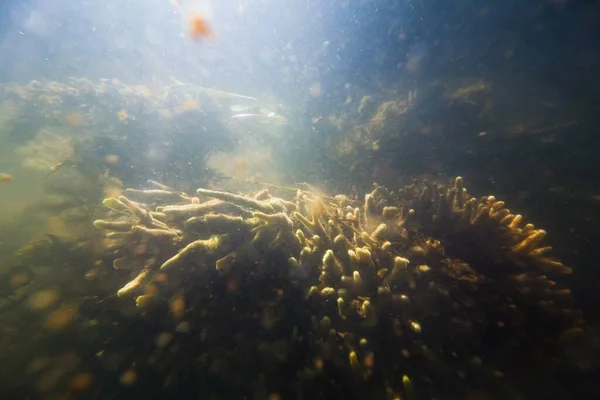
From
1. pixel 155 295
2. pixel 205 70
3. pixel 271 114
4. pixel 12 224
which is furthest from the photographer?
pixel 205 70

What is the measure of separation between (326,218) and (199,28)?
15.6 metres

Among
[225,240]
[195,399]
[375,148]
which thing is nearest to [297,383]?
[195,399]

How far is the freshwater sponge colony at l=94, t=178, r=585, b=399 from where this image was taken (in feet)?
7.45

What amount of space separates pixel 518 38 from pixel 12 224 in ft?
46.4

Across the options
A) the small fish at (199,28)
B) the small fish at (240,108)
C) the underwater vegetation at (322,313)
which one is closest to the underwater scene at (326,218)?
the underwater vegetation at (322,313)

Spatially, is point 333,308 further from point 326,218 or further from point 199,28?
point 199,28

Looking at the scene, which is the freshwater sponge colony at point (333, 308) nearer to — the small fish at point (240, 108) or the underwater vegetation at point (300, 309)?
the underwater vegetation at point (300, 309)

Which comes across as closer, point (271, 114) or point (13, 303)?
point (13, 303)

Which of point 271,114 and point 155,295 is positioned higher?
point 271,114

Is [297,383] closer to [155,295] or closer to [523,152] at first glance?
[155,295]

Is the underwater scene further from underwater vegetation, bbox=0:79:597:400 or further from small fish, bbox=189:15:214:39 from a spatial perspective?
small fish, bbox=189:15:214:39

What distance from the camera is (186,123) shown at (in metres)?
8.32

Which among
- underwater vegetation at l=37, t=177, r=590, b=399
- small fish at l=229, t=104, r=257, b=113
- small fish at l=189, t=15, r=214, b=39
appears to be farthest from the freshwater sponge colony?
small fish at l=189, t=15, r=214, b=39

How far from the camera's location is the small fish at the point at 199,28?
14.2 m
